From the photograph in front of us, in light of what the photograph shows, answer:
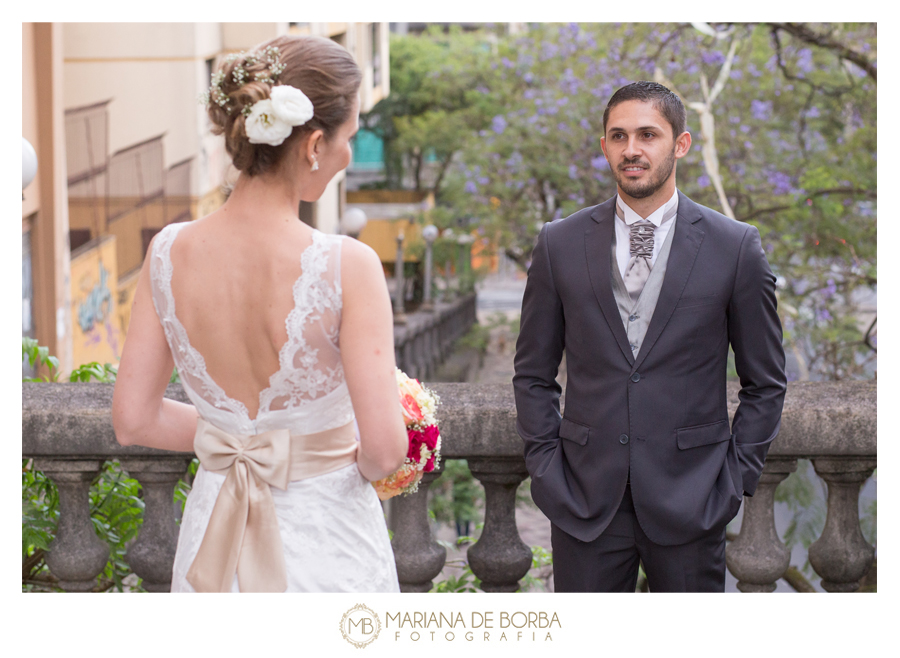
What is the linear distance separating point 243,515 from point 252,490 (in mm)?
66

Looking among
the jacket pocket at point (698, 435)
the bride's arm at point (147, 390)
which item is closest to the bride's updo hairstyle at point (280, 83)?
the bride's arm at point (147, 390)

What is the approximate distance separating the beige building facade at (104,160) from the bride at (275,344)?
620 cm

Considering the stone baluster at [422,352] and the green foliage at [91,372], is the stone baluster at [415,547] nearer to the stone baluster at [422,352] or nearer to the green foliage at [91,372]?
the green foliage at [91,372]

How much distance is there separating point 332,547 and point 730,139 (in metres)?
8.95

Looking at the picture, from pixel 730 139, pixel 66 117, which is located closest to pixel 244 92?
pixel 66 117

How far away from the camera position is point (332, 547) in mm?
2062

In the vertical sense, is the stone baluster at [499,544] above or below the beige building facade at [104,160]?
below

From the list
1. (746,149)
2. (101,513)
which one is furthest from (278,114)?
(746,149)

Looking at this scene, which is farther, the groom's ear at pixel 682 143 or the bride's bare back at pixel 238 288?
the groom's ear at pixel 682 143

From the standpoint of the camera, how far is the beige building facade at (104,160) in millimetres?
7777

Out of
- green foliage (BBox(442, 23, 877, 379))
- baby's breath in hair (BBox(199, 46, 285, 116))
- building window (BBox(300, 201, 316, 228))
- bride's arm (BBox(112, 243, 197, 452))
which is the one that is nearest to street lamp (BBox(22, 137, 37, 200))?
bride's arm (BBox(112, 243, 197, 452))
